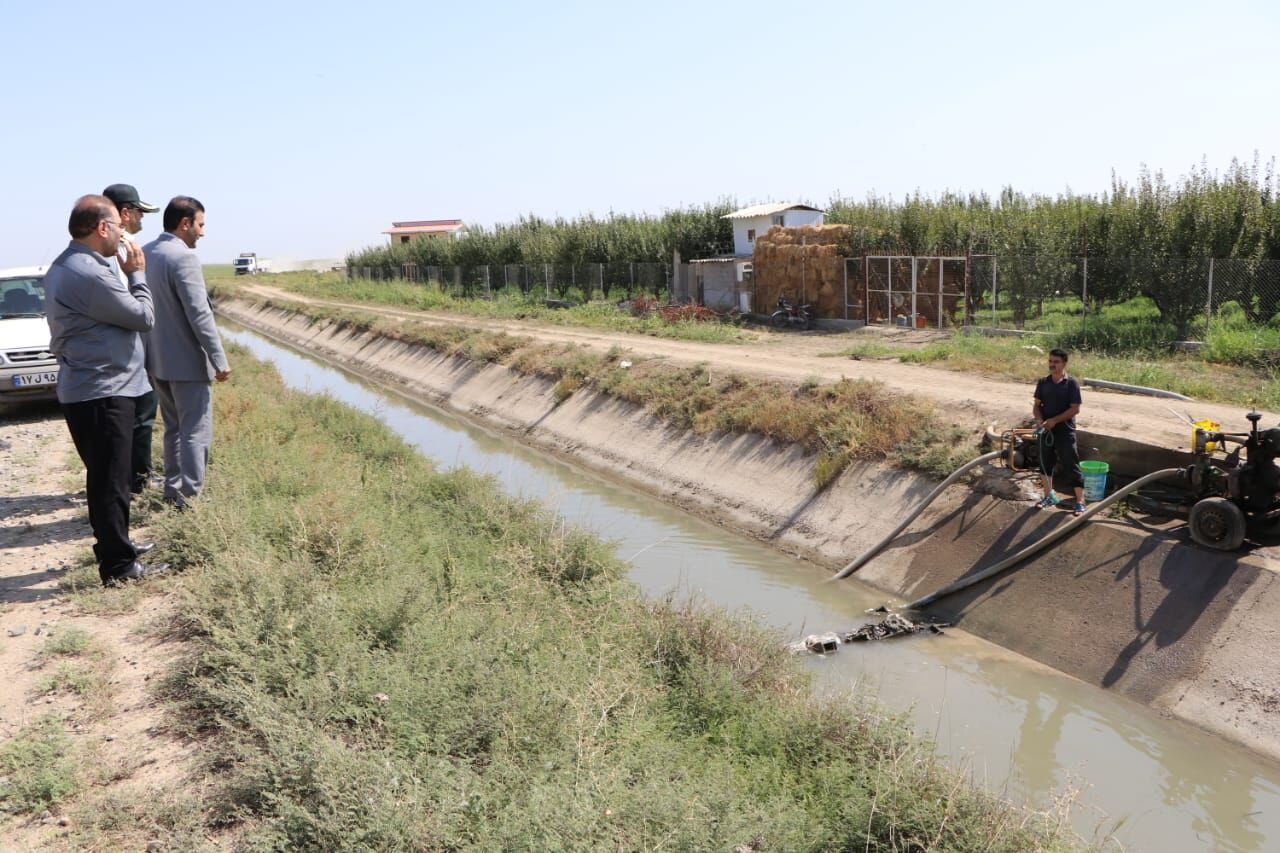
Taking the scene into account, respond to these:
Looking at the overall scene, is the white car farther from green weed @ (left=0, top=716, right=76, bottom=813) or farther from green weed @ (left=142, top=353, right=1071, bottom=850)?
green weed @ (left=0, top=716, right=76, bottom=813)

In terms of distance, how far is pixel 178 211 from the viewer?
723cm

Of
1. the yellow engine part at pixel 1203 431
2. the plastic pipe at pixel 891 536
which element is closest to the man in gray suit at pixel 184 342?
the plastic pipe at pixel 891 536

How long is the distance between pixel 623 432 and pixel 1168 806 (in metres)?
12.4

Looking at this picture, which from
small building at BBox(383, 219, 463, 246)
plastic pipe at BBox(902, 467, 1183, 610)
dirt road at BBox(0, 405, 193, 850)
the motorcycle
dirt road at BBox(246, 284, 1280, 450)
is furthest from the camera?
small building at BBox(383, 219, 463, 246)

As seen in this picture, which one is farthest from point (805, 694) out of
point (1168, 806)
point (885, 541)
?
point (885, 541)

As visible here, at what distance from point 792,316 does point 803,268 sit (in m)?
1.62

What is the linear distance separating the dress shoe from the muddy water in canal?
4.52 m

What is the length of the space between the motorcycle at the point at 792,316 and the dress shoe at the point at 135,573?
892 inches

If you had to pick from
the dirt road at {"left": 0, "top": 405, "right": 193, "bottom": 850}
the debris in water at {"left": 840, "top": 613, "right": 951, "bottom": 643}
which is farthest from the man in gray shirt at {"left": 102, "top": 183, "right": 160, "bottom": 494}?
the debris in water at {"left": 840, "top": 613, "right": 951, "bottom": 643}

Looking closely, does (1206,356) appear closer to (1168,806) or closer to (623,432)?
(623,432)

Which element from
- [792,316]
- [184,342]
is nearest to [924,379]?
[792,316]

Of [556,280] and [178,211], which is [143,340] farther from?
[556,280]

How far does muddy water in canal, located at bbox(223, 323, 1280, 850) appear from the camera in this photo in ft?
20.8

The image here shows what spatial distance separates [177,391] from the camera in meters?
7.21
